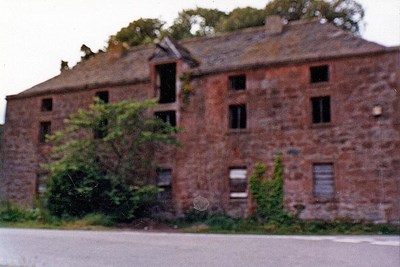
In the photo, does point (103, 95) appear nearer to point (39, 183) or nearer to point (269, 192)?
point (39, 183)

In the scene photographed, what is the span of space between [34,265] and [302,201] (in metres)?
15.2

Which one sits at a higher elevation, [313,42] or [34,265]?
[313,42]

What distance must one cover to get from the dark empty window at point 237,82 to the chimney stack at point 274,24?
3.76 m

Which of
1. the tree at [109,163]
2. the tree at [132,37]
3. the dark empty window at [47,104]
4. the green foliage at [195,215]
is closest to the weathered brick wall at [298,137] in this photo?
the green foliage at [195,215]

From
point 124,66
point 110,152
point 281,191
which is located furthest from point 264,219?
point 124,66

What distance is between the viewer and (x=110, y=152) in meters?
22.8

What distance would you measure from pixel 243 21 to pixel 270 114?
9.31 m

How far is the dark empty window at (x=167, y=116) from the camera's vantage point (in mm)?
24672

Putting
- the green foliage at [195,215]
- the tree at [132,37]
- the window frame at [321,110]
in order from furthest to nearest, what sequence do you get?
the tree at [132,37] < the green foliage at [195,215] < the window frame at [321,110]

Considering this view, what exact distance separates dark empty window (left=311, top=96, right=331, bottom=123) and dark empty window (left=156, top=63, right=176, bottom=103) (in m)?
7.26

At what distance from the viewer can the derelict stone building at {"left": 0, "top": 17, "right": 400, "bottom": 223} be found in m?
20.0

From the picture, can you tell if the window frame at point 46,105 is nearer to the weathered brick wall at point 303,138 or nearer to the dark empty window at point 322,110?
the weathered brick wall at point 303,138

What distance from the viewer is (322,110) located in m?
21.5

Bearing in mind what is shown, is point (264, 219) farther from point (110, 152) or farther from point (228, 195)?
point (110, 152)
